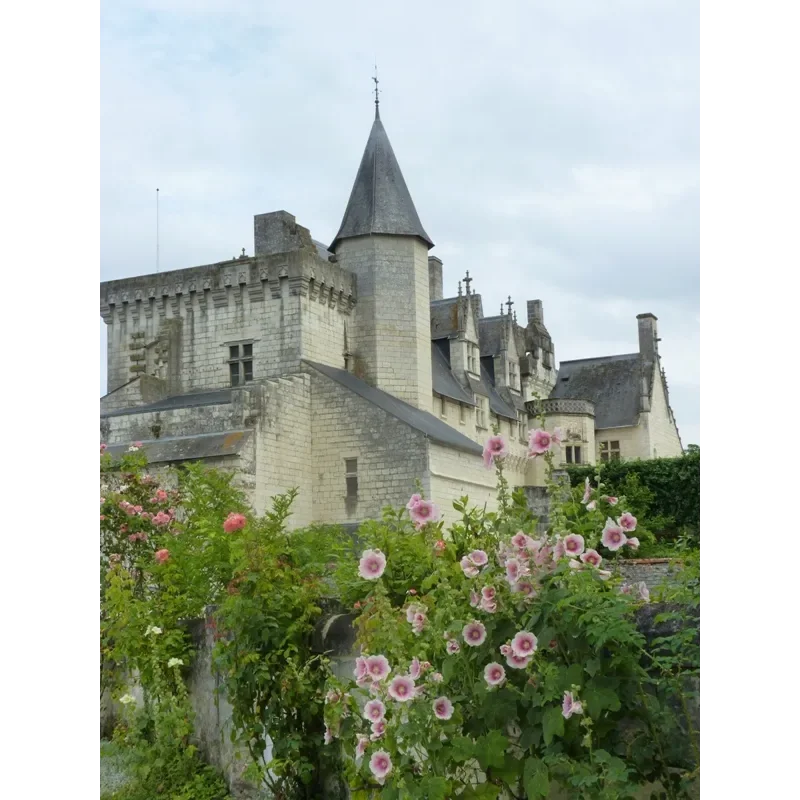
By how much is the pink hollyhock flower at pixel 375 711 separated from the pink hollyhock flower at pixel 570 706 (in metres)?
0.84

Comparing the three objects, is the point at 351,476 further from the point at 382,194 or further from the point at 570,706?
the point at 570,706

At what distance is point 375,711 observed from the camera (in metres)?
4.62

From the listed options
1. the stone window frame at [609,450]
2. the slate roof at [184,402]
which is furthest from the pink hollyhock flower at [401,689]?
the slate roof at [184,402]

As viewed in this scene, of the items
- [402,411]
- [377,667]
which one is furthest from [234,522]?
[377,667]

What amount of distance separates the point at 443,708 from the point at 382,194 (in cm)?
277

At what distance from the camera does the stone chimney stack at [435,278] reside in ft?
19.0

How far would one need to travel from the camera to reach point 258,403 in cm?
582

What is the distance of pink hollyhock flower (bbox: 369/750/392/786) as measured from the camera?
4.61 m

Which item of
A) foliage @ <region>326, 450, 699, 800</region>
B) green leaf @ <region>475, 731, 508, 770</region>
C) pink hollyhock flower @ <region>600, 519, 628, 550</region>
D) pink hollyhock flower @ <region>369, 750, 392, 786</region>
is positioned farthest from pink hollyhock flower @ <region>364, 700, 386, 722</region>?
pink hollyhock flower @ <region>600, 519, 628, 550</region>

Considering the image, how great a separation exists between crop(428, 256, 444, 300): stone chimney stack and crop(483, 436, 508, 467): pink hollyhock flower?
1448mm
